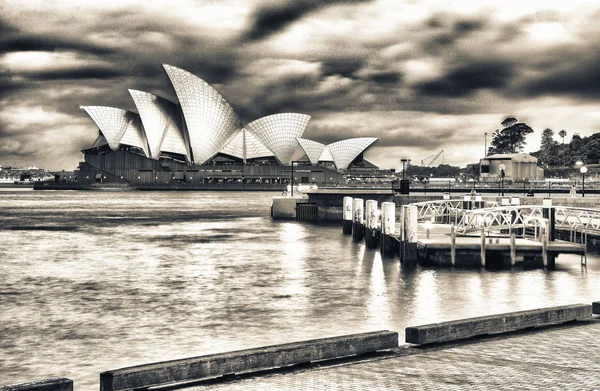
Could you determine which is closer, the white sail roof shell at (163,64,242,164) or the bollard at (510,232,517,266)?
the bollard at (510,232,517,266)

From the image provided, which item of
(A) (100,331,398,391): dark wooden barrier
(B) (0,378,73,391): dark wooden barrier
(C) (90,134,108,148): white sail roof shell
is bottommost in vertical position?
(A) (100,331,398,391): dark wooden barrier

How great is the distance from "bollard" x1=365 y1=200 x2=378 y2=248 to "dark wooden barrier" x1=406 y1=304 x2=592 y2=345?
17.2m

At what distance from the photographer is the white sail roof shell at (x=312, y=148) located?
158m

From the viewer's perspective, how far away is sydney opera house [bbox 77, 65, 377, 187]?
134 m

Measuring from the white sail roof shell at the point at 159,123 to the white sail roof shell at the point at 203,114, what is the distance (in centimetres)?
374

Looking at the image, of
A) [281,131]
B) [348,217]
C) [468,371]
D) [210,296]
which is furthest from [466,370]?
[281,131]

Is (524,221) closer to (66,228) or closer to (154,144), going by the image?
(66,228)

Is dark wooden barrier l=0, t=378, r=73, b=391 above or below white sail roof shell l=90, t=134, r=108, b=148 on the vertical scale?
below

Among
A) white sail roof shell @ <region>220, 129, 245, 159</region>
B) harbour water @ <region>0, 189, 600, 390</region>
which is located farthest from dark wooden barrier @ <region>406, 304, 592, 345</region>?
white sail roof shell @ <region>220, 129, 245, 159</region>

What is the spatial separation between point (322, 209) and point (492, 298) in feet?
95.6

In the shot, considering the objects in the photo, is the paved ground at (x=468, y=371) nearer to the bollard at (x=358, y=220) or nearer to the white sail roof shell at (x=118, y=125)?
the bollard at (x=358, y=220)

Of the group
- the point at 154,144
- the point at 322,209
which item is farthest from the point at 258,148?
the point at 322,209

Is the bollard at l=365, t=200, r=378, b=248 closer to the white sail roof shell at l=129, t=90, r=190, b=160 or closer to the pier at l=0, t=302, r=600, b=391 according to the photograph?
the pier at l=0, t=302, r=600, b=391

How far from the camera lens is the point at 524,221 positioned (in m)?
23.1
